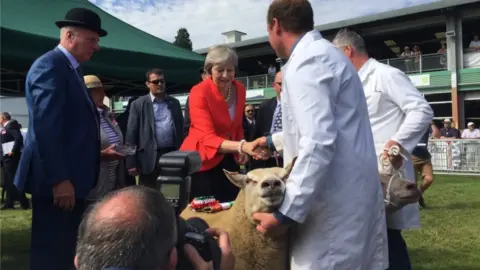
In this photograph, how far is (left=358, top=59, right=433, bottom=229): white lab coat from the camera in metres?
3.10

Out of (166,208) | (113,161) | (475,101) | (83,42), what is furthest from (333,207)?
(475,101)

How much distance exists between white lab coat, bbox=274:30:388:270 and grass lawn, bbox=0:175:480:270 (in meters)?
3.31

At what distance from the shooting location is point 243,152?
314 cm

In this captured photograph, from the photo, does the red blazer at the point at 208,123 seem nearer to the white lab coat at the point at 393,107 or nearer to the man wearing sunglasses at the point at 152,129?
the white lab coat at the point at 393,107

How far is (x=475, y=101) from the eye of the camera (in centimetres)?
2514

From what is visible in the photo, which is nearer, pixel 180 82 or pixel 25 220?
pixel 180 82

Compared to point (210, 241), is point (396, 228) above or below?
below

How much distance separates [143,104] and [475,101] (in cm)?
2339

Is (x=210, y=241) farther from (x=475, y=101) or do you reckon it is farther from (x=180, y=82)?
(x=475, y=101)

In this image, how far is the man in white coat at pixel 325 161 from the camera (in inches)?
79.3

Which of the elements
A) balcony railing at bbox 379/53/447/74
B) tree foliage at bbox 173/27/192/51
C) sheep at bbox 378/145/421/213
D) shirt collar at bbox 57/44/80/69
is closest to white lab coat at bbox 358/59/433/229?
sheep at bbox 378/145/421/213

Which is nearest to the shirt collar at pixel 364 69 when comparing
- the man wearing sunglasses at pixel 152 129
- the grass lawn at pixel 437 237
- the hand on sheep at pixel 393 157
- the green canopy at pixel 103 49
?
the hand on sheep at pixel 393 157

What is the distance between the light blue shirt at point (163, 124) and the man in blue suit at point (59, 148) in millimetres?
2655

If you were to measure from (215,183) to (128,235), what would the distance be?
2430 mm
